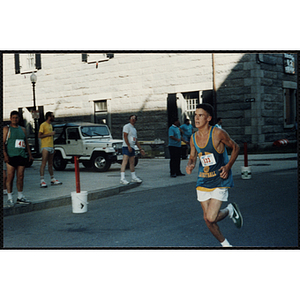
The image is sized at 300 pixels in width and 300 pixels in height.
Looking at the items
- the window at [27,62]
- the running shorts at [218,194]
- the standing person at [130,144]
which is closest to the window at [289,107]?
the running shorts at [218,194]

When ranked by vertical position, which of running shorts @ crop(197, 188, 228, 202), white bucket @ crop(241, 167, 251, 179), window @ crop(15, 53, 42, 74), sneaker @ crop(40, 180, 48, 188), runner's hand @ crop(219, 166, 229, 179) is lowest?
sneaker @ crop(40, 180, 48, 188)

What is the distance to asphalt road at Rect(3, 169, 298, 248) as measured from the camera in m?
4.98

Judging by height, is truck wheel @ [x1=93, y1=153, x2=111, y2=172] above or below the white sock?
above

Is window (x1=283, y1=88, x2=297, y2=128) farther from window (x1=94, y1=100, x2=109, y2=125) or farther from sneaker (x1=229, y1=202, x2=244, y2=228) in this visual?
window (x1=94, y1=100, x2=109, y2=125)

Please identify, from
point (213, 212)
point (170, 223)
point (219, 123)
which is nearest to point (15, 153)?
point (170, 223)

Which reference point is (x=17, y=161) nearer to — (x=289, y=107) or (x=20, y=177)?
(x=20, y=177)

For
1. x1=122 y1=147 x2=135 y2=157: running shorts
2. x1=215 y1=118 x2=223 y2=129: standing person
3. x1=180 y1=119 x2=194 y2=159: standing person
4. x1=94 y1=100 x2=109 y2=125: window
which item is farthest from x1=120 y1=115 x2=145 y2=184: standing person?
x1=215 y1=118 x2=223 y2=129: standing person

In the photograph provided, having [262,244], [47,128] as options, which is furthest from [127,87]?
[262,244]

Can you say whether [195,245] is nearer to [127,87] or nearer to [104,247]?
[104,247]

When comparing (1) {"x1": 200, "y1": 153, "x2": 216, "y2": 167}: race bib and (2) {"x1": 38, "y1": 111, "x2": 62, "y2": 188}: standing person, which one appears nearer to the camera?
(1) {"x1": 200, "y1": 153, "x2": 216, "y2": 167}: race bib

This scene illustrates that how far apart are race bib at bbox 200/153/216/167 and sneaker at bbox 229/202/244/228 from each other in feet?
A: 2.19

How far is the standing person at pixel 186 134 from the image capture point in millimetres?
Result: 5250

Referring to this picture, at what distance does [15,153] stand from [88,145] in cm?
159

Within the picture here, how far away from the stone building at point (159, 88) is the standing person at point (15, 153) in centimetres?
21
